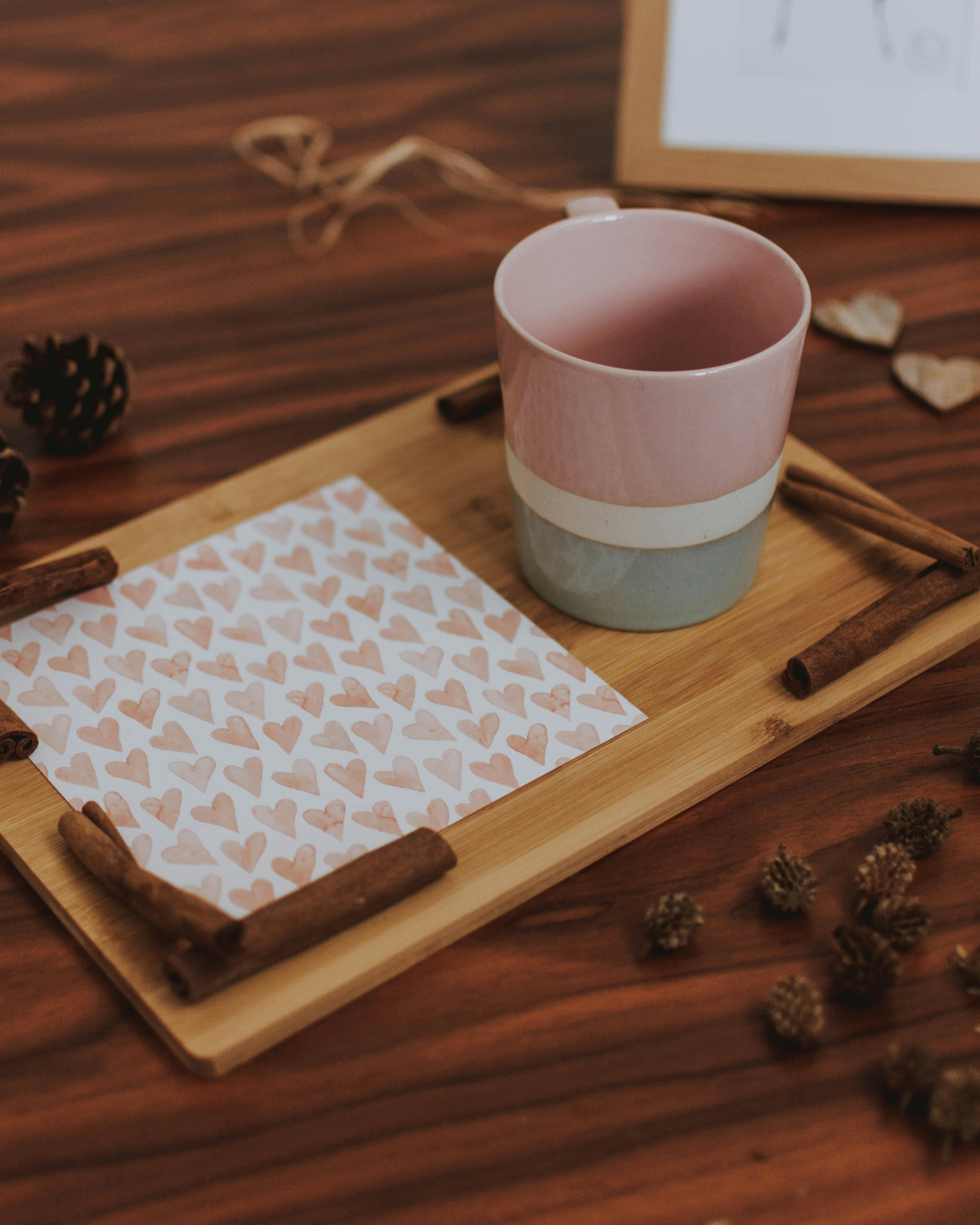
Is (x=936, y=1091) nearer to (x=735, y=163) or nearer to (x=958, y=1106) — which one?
(x=958, y=1106)

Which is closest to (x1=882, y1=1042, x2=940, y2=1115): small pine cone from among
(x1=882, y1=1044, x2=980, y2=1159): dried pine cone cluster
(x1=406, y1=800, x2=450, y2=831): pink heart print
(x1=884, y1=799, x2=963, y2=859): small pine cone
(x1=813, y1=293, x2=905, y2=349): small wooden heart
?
(x1=882, y1=1044, x2=980, y2=1159): dried pine cone cluster

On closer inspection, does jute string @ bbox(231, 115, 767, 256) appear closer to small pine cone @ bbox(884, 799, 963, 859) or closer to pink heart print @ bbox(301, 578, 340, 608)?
pink heart print @ bbox(301, 578, 340, 608)

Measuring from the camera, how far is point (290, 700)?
0.62 meters

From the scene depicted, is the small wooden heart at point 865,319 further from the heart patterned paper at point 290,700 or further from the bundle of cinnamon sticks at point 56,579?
the bundle of cinnamon sticks at point 56,579

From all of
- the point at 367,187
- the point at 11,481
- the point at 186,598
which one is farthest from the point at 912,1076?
the point at 367,187

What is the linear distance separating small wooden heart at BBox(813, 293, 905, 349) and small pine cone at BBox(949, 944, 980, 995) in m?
0.50

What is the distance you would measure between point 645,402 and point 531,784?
18cm

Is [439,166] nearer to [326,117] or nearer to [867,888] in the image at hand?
[326,117]

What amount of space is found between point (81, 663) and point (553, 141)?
2.34 feet

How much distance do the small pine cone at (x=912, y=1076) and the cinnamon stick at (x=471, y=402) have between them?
464mm

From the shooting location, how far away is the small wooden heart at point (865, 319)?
34.7 inches

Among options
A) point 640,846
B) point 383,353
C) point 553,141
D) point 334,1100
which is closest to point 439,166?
point 553,141

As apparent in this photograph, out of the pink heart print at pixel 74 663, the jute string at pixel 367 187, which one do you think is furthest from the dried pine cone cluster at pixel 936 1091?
the jute string at pixel 367 187

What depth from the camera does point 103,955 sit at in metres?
0.52
